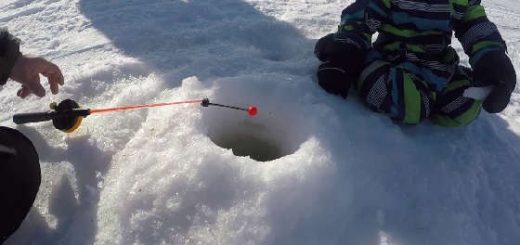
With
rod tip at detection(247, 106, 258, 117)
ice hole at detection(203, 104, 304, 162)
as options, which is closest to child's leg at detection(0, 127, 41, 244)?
ice hole at detection(203, 104, 304, 162)

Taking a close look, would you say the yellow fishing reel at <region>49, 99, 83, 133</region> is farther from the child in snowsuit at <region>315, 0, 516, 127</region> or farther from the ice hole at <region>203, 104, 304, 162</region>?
the child in snowsuit at <region>315, 0, 516, 127</region>

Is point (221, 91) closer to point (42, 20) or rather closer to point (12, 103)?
point (12, 103)

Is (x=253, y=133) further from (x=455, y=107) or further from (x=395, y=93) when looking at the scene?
(x=455, y=107)

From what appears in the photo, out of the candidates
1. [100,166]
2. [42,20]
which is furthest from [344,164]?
[42,20]

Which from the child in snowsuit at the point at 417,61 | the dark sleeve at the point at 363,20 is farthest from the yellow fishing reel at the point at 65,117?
the dark sleeve at the point at 363,20

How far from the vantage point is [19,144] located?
164 centimetres

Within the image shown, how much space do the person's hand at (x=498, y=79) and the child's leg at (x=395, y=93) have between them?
0.26 m

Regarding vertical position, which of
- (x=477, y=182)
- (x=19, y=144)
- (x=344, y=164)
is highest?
(x=19, y=144)

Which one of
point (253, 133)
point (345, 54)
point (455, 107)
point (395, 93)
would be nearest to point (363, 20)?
point (345, 54)

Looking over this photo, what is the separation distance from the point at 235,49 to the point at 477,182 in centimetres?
147

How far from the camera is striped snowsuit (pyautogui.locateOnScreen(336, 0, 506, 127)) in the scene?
2.12 m

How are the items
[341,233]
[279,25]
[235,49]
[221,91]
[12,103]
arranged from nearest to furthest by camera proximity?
1. [341,233]
2. [221,91]
3. [12,103]
4. [235,49]
5. [279,25]

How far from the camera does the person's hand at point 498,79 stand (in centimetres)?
204

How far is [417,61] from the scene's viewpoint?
2.31 metres
